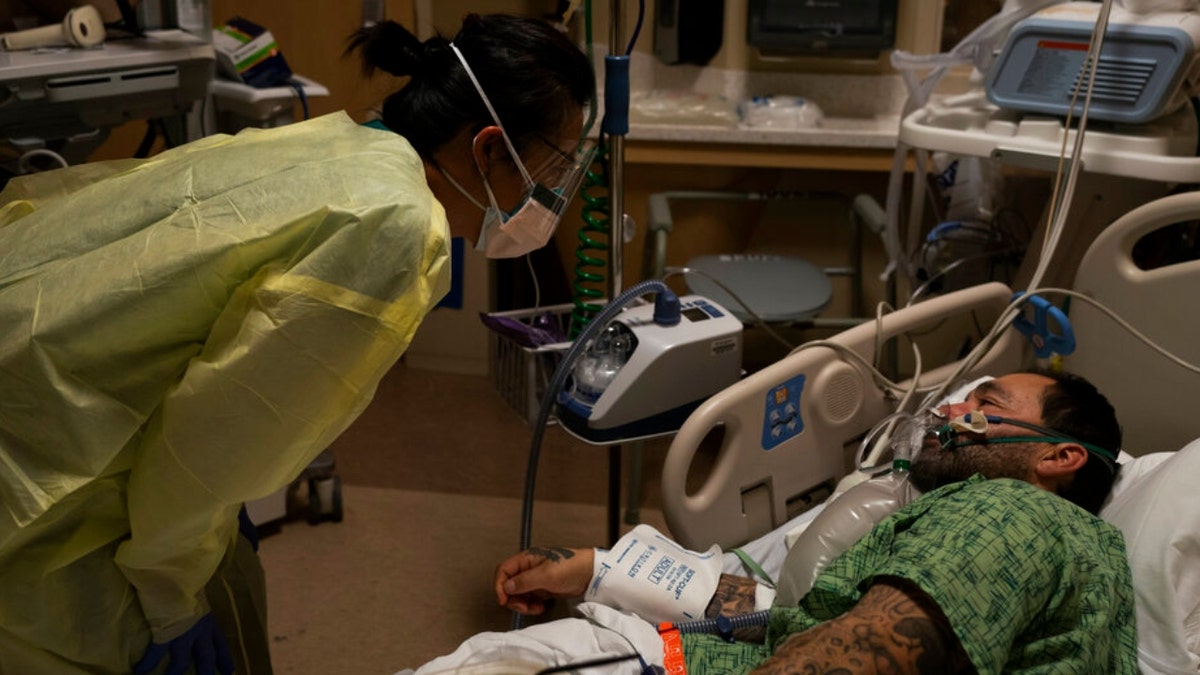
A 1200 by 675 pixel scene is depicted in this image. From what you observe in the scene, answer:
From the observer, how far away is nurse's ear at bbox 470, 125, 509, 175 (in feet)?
4.99

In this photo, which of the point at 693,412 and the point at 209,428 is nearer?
the point at 209,428

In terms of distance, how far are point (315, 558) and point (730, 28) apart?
75.5 inches

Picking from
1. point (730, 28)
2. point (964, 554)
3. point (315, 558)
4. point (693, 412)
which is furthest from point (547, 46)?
point (730, 28)

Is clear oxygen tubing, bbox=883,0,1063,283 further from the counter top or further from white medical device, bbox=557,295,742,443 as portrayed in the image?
white medical device, bbox=557,295,742,443

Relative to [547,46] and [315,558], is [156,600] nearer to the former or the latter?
[547,46]

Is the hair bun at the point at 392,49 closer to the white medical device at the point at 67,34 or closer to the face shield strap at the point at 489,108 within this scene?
the face shield strap at the point at 489,108

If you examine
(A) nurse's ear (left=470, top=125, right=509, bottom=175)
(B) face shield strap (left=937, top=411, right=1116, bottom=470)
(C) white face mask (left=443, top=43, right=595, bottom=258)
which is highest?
(A) nurse's ear (left=470, top=125, right=509, bottom=175)

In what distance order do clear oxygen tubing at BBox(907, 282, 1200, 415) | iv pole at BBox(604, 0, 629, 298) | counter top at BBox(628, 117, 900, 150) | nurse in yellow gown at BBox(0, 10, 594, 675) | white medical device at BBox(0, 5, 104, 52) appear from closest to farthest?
nurse in yellow gown at BBox(0, 10, 594, 675)
iv pole at BBox(604, 0, 629, 298)
clear oxygen tubing at BBox(907, 282, 1200, 415)
white medical device at BBox(0, 5, 104, 52)
counter top at BBox(628, 117, 900, 150)

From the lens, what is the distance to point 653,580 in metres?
1.67

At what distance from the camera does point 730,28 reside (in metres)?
3.34

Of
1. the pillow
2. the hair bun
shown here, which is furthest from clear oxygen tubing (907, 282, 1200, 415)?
the hair bun

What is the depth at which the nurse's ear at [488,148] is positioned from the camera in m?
1.52

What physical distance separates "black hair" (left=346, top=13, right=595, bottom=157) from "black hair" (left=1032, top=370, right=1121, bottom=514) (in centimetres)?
85

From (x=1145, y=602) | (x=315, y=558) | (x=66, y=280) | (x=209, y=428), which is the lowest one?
(x=315, y=558)
